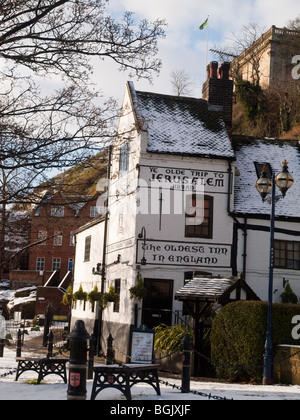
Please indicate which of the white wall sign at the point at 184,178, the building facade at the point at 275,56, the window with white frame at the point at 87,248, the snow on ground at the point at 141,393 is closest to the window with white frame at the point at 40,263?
the building facade at the point at 275,56

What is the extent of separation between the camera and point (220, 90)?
27281 mm

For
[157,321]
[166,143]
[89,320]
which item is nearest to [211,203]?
[166,143]

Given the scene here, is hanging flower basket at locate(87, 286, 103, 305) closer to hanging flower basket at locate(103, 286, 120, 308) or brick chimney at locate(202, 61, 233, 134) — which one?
hanging flower basket at locate(103, 286, 120, 308)

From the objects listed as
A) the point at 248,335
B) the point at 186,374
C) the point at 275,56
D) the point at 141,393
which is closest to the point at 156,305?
the point at 248,335

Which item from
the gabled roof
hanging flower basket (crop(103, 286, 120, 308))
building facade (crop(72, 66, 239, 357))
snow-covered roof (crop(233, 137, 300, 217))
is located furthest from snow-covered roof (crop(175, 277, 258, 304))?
the gabled roof

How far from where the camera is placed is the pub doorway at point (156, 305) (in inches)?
892

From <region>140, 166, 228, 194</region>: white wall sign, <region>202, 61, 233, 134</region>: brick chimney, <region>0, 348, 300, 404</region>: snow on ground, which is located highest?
<region>202, 61, 233, 134</region>: brick chimney

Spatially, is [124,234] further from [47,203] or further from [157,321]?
[47,203]

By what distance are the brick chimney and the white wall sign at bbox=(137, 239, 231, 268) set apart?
6.22 m

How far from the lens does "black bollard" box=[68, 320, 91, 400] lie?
8867 mm

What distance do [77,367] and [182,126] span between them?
57.2 ft

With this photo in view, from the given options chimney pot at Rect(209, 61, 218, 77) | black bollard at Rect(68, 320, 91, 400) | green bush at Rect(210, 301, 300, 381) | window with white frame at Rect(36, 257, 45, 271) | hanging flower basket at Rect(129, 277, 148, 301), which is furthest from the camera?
window with white frame at Rect(36, 257, 45, 271)

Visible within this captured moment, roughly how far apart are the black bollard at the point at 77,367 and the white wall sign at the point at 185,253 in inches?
528

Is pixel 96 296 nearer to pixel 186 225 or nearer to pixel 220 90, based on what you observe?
pixel 186 225
